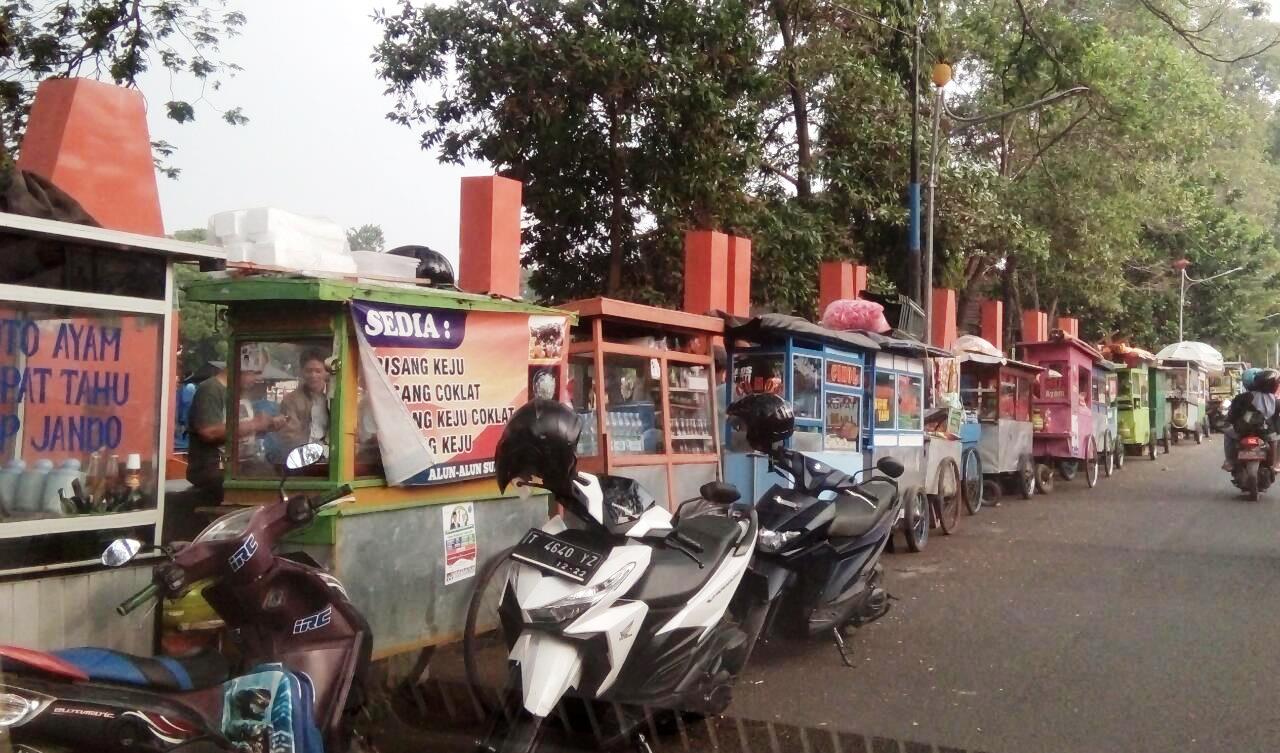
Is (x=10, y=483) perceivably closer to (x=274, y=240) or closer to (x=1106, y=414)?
(x=274, y=240)

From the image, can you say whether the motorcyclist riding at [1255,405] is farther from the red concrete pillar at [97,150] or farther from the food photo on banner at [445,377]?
the red concrete pillar at [97,150]

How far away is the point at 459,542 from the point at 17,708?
261 centimetres

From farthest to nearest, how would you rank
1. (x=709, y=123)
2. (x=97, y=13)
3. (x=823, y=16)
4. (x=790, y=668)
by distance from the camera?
(x=823, y=16)
(x=709, y=123)
(x=97, y=13)
(x=790, y=668)

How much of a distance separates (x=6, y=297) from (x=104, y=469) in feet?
2.80

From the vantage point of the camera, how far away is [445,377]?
541 cm

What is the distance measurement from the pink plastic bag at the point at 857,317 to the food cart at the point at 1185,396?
671 inches

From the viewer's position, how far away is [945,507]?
35.7 ft

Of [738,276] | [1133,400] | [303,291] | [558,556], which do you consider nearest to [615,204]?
[738,276]

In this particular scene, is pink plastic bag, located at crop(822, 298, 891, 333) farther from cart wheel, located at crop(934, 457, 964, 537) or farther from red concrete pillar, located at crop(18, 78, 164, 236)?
red concrete pillar, located at crop(18, 78, 164, 236)

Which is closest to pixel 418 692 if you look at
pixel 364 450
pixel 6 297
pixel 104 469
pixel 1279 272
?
pixel 364 450

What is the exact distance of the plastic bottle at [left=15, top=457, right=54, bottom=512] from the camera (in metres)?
4.27

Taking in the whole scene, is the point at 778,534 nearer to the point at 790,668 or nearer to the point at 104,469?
the point at 790,668

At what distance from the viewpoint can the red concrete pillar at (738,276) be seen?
10164 mm

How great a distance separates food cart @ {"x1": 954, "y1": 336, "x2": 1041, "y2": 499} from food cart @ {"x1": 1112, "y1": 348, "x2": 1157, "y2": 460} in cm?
580
